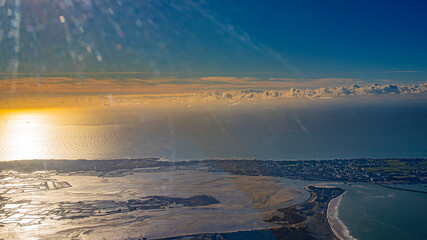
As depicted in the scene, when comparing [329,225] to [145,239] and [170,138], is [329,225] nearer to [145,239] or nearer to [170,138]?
[145,239]

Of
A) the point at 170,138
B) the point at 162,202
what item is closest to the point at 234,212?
the point at 162,202

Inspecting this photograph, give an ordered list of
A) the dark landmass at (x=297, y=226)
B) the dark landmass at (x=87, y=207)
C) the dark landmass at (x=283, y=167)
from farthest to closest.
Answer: the dark landmass at (x=283, y=167), the dark landmass at (x=87, y=207), the dark landmass at (x=297, y=226)

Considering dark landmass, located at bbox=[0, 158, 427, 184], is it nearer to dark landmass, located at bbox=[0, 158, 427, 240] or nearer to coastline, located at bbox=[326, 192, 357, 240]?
dark landmass, located at bbox=[0, 158, 427, 240]

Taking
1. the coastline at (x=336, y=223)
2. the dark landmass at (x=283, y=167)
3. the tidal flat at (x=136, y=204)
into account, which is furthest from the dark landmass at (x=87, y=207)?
the dark landmass at (x=283, y=167)

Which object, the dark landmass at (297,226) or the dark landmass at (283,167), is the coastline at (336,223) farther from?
the dark landmass at (283,167)

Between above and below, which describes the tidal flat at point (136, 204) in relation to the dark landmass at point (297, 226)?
above

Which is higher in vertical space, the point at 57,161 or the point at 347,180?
the point at 57,161
